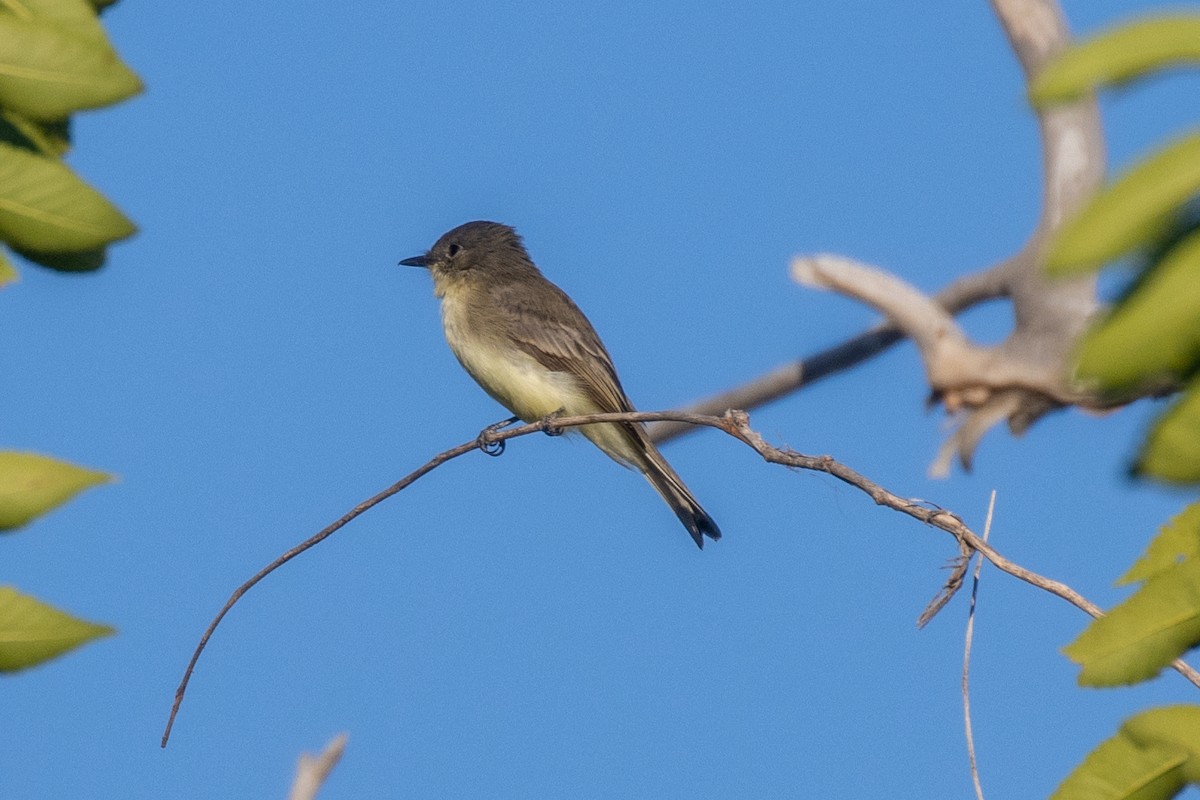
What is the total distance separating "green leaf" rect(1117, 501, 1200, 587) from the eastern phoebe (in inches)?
267

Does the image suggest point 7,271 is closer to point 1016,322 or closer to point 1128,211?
point 1128,211

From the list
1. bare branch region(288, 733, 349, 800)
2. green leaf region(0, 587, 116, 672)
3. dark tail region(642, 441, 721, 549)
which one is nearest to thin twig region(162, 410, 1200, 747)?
bare branch region(288, 733, 349, 800)

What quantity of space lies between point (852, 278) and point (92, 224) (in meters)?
4.93

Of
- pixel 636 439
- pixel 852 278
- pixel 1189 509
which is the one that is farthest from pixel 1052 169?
pixel 1189 509

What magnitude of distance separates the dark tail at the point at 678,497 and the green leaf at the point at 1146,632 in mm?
6780

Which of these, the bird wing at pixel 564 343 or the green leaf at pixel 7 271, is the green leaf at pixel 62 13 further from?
the bird wing at pixel 564 343

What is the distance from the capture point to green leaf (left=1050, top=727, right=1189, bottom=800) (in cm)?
142

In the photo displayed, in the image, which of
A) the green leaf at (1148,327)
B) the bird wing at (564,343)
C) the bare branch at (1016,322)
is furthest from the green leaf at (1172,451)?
the bird wing at (564,343)

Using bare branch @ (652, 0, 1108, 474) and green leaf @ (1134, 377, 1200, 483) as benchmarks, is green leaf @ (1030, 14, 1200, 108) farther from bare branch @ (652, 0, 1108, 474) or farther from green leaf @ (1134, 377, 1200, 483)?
bare branch @ (652, 0, 1108, 474)

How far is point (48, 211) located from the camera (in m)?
1.71

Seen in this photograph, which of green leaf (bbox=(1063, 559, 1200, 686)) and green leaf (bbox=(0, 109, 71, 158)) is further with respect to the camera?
green leaf (bbox=(0, 109, 71, 158))

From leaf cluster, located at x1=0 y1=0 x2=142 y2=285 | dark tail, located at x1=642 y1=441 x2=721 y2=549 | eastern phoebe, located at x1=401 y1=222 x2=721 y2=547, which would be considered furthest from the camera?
eastern phoebe, located at x1=401 y1=222 x2=721 y2=547

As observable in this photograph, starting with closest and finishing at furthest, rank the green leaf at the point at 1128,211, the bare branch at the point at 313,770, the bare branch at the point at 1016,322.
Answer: the green leaf at the point at 1128,211 → the bare branch at the point at 313,770 → the bare branch at the point at 1016,322

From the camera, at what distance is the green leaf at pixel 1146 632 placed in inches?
55.0
